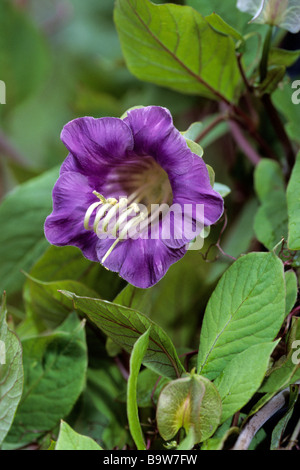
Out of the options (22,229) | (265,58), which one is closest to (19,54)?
(22,229)

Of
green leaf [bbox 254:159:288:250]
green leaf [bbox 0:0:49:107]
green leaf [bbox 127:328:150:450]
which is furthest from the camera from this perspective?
green leaf [bbox 0:0:49:107]

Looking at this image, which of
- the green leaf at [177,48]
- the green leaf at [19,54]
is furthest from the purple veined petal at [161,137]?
the green leaf at [19,54]

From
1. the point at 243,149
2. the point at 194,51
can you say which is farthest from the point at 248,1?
the point at 243,149

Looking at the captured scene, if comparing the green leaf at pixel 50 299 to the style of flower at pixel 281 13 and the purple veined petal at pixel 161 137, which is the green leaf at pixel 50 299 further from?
the style of flower at pixel 281 13

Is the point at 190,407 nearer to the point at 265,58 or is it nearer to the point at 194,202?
the point at 194,202

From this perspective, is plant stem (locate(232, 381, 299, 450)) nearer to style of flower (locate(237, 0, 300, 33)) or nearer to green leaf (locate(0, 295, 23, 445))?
green leaf (locate(0, 295, 23, 445))

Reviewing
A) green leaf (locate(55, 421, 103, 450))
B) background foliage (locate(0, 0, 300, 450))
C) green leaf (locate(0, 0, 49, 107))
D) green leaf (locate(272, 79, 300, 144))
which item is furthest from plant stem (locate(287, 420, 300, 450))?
green leaf (locate(0, 0, 49, 107))

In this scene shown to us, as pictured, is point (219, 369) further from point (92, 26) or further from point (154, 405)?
point (92, 26)
